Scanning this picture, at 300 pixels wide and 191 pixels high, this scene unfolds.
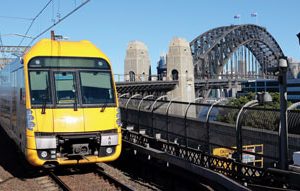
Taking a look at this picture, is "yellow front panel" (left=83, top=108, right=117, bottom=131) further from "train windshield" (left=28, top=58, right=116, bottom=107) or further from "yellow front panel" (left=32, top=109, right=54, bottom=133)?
"yellow front panel" (left=32, top=109, right=54, bottom=133)

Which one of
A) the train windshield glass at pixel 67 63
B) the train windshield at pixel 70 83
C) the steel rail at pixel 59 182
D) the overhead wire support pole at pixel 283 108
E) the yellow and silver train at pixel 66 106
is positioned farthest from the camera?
the train windshield glass at pixel 67 63

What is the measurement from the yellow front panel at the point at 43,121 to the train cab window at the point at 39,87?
338 mm

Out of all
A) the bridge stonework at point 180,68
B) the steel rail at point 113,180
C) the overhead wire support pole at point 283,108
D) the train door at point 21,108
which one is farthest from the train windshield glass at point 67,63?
the bridge stonework at point 180,68

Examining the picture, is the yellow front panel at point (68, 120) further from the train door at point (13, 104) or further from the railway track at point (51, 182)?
the train door at point (13, 104)

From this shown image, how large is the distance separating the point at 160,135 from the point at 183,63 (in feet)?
240

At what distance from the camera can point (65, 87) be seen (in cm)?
1184

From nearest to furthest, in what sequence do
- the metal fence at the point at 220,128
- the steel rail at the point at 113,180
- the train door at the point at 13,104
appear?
the metal fence at the point at 220,128, the steel rail at the point at 113,180, the train door at the point at 13,104

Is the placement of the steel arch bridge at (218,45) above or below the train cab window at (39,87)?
above

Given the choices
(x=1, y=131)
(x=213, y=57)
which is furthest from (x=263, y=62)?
(x=1, y=131)

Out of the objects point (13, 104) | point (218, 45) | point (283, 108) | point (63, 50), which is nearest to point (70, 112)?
point (63, 50)

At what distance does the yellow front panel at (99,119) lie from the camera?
11541 mm

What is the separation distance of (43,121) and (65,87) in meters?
1.19

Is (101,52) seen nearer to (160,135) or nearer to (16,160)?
(160,135)

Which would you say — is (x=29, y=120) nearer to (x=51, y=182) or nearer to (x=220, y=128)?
(x=51, y=182)
